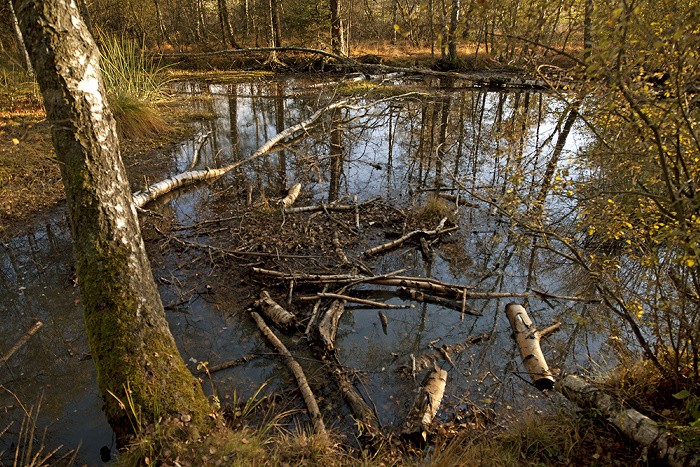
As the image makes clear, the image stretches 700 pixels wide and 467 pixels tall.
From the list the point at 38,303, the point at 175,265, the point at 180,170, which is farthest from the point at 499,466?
the point at 180,170

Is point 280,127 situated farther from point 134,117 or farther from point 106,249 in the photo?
point 106,249

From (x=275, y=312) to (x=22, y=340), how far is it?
2696 mm

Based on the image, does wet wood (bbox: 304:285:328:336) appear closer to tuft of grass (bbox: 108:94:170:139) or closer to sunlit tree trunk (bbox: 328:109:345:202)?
sunlit tree trunk (bbox: 328:109:345:202)

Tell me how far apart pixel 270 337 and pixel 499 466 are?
104 inches

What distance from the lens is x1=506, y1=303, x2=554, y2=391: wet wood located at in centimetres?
412

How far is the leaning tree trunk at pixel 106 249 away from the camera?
2814 mm

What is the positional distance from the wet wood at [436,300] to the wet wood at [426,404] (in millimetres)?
1230

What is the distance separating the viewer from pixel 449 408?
3.91 meters

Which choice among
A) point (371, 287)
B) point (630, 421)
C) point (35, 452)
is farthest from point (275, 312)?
point (630, 421)

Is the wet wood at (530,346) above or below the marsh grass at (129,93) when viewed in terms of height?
below

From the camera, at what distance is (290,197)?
7832mm

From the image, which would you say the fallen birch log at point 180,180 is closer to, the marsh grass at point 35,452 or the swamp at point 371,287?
the swamp at point 371,287

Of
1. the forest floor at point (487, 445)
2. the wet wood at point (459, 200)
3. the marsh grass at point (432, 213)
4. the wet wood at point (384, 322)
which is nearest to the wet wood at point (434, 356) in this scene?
the wet wood at point (384, 322)

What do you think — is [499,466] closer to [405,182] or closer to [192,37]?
[405,182]
